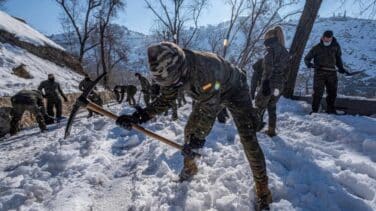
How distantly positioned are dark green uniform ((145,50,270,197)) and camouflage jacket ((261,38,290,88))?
2.10 m

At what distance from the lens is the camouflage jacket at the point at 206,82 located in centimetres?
307

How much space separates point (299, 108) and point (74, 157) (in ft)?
18.6

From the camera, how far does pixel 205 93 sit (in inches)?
122

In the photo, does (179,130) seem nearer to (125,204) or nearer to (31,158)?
(31,158)

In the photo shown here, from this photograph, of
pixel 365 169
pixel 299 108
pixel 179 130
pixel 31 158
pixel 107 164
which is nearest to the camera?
pixel 365 169

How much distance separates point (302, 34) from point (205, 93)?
292 inches

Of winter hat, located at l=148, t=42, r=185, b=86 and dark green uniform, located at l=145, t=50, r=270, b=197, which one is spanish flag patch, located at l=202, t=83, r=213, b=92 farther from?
winter hat, located at l=148, t=42, r=185, b=86

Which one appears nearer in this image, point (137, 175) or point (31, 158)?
point (137, 175)

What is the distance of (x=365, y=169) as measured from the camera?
426cm

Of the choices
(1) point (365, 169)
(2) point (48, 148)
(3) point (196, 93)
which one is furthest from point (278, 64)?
(2) point (48, 148)

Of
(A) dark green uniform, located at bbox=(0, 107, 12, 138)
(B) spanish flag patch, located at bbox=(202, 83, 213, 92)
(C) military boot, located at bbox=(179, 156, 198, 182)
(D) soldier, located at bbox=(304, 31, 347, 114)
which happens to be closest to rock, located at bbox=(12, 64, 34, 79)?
(A) dark green uniform, located at bbox=(0, 107, 12, 138)

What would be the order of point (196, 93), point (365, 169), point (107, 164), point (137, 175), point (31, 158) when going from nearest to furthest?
point (196, 93) < point (365, 169) < point (137, 175) < point (107, 164) < point (31, 158)

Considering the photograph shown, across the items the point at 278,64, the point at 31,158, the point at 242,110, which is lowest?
the point at 31,158

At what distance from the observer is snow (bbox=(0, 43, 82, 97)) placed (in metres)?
13.6
